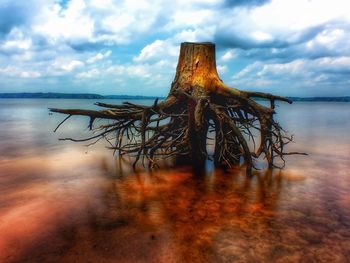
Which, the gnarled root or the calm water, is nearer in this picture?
the calm water

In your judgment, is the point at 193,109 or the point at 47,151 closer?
the point at 193,109

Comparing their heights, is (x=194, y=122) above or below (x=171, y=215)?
above

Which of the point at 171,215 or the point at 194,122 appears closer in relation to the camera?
the point at 171,215

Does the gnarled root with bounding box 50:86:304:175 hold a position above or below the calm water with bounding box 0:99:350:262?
above

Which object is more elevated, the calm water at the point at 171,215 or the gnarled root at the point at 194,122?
the gnarled root at the point at 194,122

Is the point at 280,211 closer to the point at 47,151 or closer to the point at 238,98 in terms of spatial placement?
the point at 238,98

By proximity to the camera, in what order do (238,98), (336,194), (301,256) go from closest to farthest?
(301,256), (336,194), (238,98)

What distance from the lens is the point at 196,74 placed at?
777cm

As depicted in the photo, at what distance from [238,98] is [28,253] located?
5.65 meters

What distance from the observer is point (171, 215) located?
4.29 meters

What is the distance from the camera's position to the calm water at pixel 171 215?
10.8 feet

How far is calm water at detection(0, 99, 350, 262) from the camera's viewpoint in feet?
10.8

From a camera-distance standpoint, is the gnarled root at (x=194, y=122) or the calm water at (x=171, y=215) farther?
the gnarled root at (x=194, y=122)

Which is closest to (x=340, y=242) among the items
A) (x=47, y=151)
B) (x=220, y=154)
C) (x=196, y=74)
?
(x=220, y=154)
